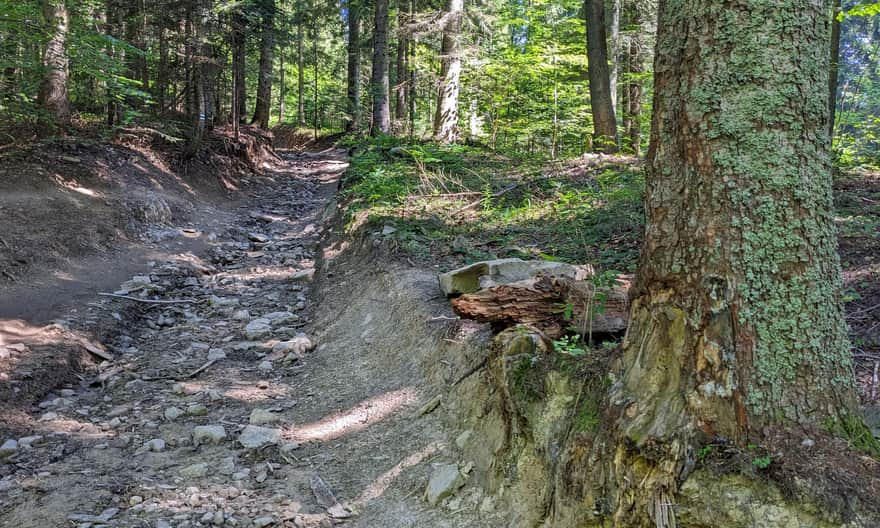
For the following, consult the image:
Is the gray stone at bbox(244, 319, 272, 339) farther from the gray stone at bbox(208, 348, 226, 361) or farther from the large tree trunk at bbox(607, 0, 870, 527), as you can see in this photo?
the large tree trunk at bbox(607, 0, 870, 527)

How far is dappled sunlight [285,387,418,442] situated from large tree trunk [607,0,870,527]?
94.0 inches

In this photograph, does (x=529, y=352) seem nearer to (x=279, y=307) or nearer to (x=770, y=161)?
(x=770, y=161)

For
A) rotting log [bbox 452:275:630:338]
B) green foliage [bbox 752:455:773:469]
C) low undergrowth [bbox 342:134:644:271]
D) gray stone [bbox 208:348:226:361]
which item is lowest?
gray stone [bbox 208:348:226:361]

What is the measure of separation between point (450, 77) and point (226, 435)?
38.3ft

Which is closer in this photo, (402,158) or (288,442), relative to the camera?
(288,442)

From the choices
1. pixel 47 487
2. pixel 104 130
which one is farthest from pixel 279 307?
pixel 104 130

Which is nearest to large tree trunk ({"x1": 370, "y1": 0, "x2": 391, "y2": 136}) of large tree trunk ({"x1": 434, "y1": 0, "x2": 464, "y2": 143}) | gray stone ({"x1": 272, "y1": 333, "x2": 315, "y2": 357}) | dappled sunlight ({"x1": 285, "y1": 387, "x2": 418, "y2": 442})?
large tree trunk ({"x1": 434, "y1": 0, "x2": 464, "y2": 143})

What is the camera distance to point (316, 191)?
15.5 m

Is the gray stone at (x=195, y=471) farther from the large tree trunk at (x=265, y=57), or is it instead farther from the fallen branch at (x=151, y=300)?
the large tree trunk at (x=265, y=57)

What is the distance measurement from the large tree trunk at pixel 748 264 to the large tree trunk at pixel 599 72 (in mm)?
9055

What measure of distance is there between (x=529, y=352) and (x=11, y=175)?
979 cm

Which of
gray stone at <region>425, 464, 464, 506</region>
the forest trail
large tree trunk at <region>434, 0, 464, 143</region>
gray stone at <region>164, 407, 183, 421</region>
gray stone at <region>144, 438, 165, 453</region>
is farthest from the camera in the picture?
large tree trunk at <region>434, 0, 464, 143</region>

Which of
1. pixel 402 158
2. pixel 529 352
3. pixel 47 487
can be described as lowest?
pixel 47 487

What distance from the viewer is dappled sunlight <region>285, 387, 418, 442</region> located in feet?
14.5
